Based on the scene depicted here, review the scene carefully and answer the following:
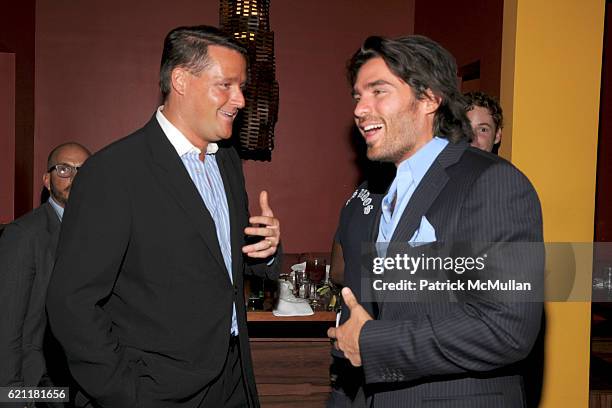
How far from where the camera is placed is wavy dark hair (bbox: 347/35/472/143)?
1.84 meters

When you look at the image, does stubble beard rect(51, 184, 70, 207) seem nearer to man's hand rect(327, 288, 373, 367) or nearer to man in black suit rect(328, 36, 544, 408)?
Result: man in black suit rect(328, 36, 544, 408)

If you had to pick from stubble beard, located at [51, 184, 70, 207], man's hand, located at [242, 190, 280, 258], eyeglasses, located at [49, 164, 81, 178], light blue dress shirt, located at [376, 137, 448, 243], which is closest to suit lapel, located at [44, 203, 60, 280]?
stubble beard, located at [51, 184, 70, 207]

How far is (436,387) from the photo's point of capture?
5.16 ft

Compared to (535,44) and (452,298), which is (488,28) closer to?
(535,44)

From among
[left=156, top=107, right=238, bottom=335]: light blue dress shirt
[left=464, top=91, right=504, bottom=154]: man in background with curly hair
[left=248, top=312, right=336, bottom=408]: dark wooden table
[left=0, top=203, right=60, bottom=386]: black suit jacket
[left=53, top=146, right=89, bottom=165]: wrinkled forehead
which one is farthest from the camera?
[left=248, top=312, right=336, bottom=408]: dark wooden table

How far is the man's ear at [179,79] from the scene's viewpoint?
2230 millimetres

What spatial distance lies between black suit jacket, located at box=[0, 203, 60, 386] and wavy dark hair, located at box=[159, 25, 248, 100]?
1046mm

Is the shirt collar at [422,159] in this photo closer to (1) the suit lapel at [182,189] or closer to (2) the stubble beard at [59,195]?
(1) the suit lapel at [182,189]

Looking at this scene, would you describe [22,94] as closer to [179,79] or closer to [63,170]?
[63,170]

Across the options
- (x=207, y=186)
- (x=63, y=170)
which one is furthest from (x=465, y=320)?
(x=63, y=170)

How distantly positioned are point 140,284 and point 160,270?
8 centimetres

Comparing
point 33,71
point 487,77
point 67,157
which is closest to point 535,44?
point 487,77

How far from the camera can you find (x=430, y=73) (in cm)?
186

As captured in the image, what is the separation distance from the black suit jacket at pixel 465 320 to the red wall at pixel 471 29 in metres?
2.01
